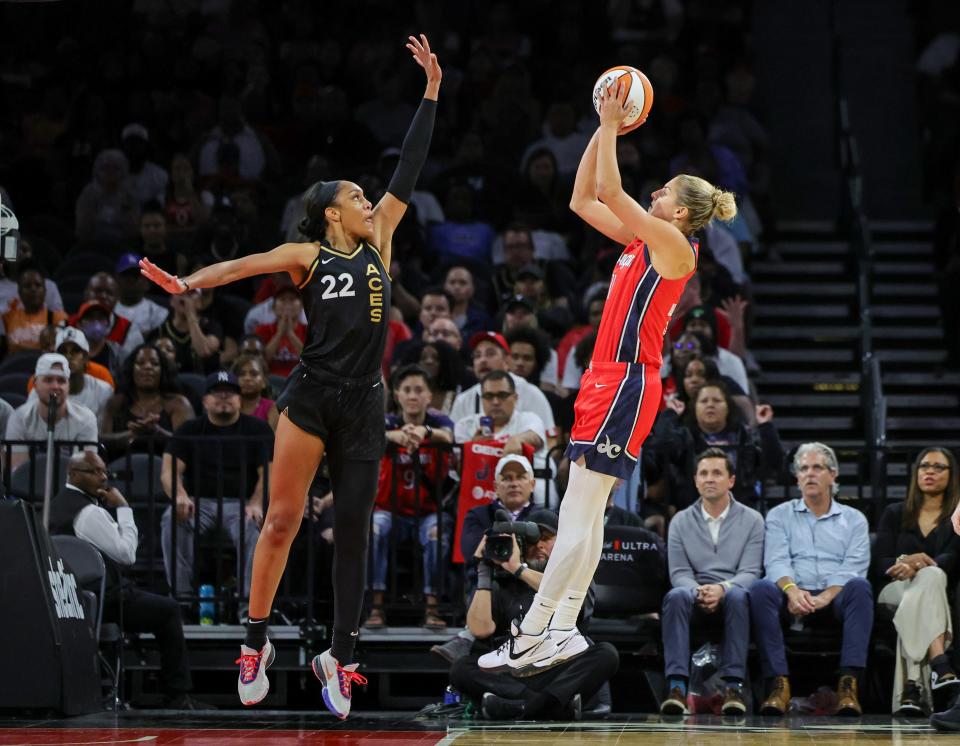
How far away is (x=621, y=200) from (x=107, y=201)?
9.37 metres

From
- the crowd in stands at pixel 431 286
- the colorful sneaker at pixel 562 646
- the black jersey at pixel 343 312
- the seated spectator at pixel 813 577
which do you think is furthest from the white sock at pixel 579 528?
the seated spectator at pixel 813 577

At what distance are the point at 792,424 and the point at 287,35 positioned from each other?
24.3 feet

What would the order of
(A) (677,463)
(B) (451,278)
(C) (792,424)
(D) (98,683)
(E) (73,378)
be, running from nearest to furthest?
(D) (98,683), (A) (677,463), (E) (73,378), (B) (451,278), (C) (792,424)

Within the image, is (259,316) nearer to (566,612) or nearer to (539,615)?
(539,615)

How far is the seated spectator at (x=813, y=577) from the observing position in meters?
9.45

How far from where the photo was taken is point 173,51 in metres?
16.9

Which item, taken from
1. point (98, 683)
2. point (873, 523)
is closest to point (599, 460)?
point (98, 683)

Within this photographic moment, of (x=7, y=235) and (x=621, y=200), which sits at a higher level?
Answer: (x=7, y=235)

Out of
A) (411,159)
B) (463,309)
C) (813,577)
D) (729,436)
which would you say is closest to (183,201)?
(463,309)

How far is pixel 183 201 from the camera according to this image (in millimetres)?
14797

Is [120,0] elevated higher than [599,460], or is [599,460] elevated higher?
[120,0]

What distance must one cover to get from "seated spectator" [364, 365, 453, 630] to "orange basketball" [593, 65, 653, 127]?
3865 mm

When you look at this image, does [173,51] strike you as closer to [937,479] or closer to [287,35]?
[287,35]

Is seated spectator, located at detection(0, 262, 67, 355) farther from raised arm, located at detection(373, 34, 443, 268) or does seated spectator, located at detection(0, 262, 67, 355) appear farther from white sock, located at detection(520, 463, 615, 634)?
white sock, located at detection(520, 463, 615, 634)
